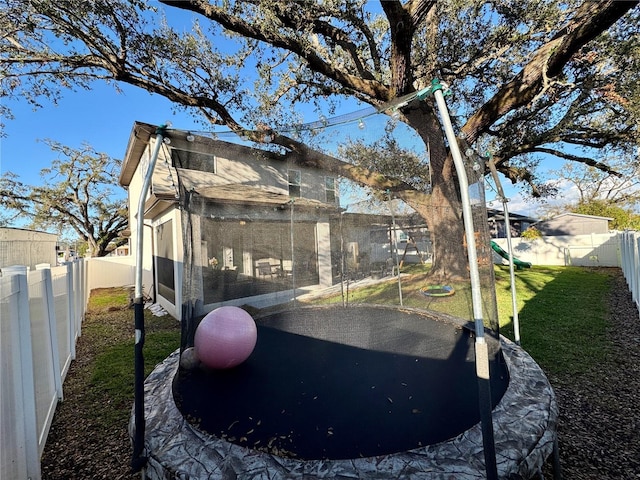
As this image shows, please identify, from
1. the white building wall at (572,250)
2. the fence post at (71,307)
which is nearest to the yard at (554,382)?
the fence post at (71,307)

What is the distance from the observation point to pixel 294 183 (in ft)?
8.55

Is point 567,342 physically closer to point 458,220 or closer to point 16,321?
point 458,220

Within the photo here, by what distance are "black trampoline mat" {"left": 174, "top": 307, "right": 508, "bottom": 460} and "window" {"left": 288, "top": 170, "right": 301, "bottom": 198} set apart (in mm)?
1072

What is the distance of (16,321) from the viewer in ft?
5.57

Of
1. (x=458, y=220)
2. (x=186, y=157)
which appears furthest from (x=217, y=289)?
(x=458, y=220)

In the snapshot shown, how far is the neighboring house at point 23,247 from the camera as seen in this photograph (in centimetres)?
314

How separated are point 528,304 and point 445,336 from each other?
401cm

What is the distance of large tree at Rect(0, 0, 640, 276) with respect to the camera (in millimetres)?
4547

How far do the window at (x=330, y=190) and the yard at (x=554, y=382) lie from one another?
2.59 feet

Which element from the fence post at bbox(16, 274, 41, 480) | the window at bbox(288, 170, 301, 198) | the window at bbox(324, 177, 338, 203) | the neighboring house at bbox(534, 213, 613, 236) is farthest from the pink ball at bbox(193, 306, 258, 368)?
the neighboring house at bbox(534, 213, 613, 236)

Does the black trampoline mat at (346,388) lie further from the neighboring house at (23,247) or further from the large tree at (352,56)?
the large tree at (352,56)

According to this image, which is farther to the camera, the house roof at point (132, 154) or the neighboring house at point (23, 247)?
the house roof at point (132, 154)

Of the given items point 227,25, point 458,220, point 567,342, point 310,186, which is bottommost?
point 567,342

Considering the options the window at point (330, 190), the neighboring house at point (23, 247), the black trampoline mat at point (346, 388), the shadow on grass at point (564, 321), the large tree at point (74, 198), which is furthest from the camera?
the large tree at point (74, 198)
